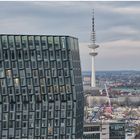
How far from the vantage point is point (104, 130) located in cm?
9775

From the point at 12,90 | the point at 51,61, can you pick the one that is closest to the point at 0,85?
the point at 12,90

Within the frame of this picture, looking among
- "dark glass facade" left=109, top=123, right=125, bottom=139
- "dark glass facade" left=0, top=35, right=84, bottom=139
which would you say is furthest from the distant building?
"dark glass facade" left=0, top=35, right=84, bottom=139

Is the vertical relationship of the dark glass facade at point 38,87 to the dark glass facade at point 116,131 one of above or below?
above

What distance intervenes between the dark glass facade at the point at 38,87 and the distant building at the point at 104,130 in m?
32.8

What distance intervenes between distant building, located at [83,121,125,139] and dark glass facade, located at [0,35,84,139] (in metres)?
32.8

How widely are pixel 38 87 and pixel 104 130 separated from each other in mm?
45926

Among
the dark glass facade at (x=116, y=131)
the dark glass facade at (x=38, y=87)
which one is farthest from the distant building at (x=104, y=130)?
the dark glass facade at (x=38, y=87)

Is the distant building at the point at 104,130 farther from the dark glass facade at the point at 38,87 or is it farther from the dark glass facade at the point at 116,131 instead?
the dark glass facade at the point at 38,87

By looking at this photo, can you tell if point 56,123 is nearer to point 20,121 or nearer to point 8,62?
point 20,121

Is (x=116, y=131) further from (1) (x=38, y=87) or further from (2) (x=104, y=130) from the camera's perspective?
(1) (x=38, y=87)

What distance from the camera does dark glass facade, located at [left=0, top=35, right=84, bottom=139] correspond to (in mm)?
51656

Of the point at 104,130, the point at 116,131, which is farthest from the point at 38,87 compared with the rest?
the point at 116,131

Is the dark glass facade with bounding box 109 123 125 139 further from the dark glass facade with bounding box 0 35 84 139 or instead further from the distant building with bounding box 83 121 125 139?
the dark glass facade with bounding box 0 35 84 139

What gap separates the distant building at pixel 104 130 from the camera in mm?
89562
